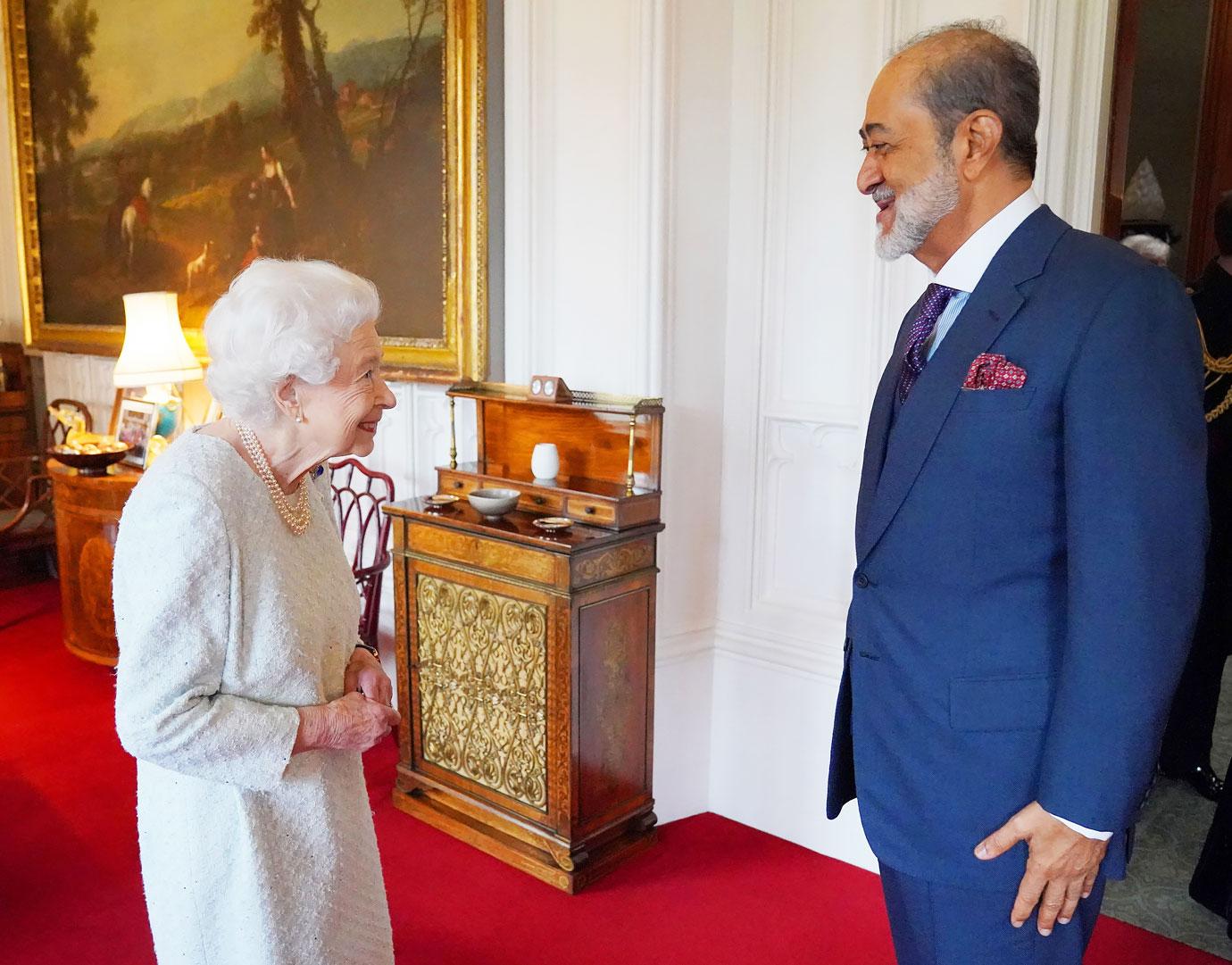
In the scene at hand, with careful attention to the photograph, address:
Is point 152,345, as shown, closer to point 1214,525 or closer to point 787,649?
point 787,649

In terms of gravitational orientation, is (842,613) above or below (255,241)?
below

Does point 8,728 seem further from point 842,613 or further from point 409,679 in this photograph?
point 842,613

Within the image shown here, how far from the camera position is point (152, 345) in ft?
15.9

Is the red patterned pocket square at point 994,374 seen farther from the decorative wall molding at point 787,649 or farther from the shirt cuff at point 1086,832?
the decorative wall molding at point 787,649

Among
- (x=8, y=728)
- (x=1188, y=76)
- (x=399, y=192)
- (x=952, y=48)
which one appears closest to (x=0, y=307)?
(x=8, y=728)

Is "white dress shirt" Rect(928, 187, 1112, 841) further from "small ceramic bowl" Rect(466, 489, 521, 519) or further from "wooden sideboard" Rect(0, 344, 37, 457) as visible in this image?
"wooden sideboard" Rect(0, 344, 37, 457)

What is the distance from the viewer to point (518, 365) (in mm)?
3539

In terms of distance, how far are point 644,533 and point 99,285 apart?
433 cm

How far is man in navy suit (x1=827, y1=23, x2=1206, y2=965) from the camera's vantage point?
4.23 feet

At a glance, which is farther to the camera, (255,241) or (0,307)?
(0,307)

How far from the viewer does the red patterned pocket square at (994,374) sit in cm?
138

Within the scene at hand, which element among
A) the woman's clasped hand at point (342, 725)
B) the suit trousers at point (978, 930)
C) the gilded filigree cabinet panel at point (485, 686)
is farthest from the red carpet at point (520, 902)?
the woman's clasped hand at point (342, 725)

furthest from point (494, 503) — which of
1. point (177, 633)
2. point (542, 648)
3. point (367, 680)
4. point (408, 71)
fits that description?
point (408, 71)

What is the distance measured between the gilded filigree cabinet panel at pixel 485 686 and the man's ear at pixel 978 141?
1.87m
